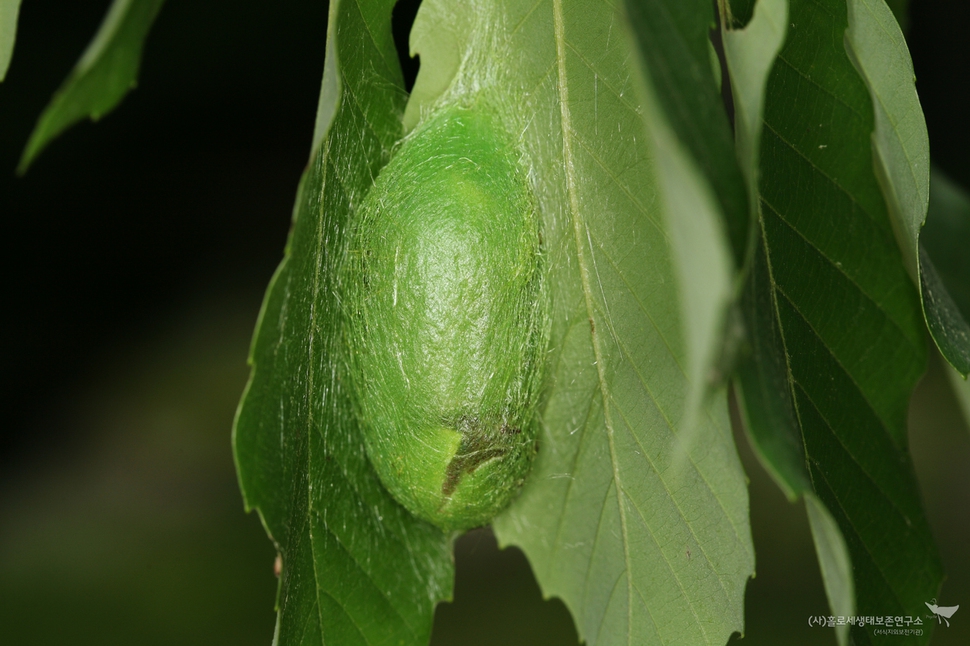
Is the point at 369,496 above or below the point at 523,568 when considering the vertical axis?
above

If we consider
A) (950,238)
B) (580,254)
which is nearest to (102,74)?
(580,254)

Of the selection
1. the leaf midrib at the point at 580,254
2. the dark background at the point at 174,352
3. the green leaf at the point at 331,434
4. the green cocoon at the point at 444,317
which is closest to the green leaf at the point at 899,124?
the leaf midrib at the point at 580,254

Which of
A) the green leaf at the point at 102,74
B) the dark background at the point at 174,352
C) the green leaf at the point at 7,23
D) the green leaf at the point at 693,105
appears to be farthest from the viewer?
the dark background at the point at 174,352

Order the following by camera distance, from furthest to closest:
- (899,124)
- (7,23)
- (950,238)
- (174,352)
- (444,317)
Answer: (174,352), (950,238), (444,317), (899,124), (7,23)

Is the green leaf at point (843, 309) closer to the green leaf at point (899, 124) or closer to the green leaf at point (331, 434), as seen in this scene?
the green leaf at point (899, 124)

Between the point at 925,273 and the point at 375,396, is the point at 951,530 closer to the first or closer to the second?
the point at 925,273

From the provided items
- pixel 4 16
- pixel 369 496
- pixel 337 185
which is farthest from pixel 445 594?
pixel 4 16

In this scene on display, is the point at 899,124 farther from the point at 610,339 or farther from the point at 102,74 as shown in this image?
the point at 102,74
